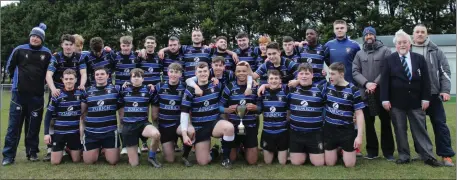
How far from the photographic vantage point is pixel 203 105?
5.98 meters

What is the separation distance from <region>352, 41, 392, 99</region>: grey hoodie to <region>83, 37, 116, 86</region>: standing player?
14.3 feet

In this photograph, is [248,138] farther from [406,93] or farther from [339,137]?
[406,93]

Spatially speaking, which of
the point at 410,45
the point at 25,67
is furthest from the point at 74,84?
the point at 410,45

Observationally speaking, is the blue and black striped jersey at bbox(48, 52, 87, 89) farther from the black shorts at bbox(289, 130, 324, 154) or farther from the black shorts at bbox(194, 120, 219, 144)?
the black shorts at bbox(289, 130, 324, 154)

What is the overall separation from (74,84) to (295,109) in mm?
3616

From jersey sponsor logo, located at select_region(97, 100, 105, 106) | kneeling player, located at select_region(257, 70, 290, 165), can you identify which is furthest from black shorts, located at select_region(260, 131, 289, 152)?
jersey sponsor logo, located at select_region(97, 100, 105, 106)

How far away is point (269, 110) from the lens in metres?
5.95

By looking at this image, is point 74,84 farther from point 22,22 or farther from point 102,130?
point 22,22

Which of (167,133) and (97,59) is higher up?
(97,59)

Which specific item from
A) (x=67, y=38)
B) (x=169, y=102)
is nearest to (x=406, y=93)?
(x=169, y=102)

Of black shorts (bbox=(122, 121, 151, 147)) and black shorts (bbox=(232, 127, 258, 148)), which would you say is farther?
black shorts (bbox=(232, 127, 258, 148))

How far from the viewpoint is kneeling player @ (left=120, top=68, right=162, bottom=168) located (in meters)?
5.85

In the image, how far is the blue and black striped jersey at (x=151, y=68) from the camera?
7.18 metres

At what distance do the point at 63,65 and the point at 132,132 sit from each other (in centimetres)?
188
